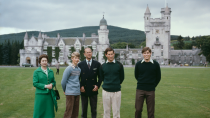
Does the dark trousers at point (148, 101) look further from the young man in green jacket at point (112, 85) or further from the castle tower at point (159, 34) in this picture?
the castle tower at point (159, 34)

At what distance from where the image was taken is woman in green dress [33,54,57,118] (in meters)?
5.76

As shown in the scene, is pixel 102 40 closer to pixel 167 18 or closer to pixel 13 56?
pixel 167 18

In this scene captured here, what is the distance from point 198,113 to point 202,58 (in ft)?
266

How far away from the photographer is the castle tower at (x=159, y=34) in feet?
228

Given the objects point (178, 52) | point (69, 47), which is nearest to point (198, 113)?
point (69, 47)

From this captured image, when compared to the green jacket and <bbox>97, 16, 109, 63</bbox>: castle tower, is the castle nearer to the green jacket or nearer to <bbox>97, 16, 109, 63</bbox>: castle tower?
<bbox>97, 16, 109, 63</bbox>: castle tower

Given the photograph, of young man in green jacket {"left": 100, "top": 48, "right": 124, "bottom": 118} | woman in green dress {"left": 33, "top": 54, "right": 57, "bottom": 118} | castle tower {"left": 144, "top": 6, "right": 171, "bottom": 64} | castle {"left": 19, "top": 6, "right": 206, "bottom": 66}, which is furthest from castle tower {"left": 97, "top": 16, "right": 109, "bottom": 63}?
woman in green dress {"left": 33, "top": 54, "right": 57, "bottom": 118}

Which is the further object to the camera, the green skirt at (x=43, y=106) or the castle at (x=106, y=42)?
the castle at (x=106, y=42)

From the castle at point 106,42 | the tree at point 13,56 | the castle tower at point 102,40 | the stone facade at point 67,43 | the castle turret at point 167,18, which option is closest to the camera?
the castle tower at point 102,40

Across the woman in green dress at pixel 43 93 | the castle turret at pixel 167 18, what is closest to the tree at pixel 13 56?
the castle turret at pixel 167 18

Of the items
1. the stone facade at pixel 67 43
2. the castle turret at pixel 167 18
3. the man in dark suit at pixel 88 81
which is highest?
the castle turret at pixel 167 18

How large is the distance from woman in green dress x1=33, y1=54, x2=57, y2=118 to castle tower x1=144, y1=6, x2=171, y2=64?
65652 millimetres

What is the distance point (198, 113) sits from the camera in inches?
313

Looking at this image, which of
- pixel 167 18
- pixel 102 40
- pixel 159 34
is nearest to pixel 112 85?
pixel 102 40
